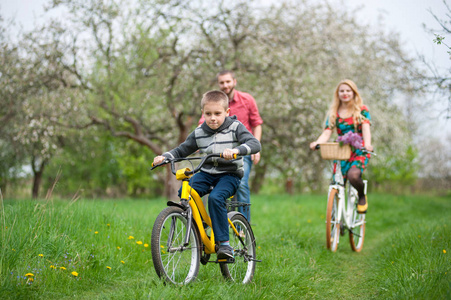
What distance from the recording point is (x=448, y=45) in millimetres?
3957

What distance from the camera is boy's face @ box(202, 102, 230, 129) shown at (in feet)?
12.1

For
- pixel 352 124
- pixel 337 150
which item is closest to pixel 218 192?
pixel 337 150

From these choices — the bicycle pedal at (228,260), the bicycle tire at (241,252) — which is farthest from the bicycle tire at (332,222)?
the bicycle pedal at (228,260)

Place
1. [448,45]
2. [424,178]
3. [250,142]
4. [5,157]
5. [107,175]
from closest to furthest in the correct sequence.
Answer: [250,142]
[448,45]
[5,157]
[107,175]
[424,178]

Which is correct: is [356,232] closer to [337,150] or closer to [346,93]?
[337,150]

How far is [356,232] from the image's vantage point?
253 inches

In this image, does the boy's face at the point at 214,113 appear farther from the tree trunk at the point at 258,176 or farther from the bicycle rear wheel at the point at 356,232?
the tree trunk at the point at 258,176

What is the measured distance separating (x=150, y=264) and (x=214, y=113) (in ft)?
6.67

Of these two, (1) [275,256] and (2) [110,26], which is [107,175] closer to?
(2) [110,26]

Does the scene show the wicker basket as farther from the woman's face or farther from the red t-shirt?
the red t-shirt

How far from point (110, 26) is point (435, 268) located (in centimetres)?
1080

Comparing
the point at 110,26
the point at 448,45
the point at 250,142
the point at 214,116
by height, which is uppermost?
the point at 110,26

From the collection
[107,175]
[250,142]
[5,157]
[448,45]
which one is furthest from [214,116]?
[107,175]

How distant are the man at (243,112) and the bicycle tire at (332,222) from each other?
1.06 meters
